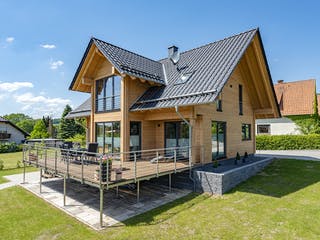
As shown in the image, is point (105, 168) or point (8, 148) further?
point (8, 148)

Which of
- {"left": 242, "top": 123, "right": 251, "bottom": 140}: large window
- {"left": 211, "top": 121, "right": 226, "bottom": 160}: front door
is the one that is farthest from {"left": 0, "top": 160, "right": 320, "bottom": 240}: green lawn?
{"left": 242, "top": 123, "right": 251, "bottom": 140}: large window

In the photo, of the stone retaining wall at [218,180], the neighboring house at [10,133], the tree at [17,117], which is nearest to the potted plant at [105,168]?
the stone retaining wall at [218,180]

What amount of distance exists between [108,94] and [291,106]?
2424 centimetres

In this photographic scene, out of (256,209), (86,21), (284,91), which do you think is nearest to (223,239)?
(256,209)

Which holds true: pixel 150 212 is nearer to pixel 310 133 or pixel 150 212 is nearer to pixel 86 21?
pixel 86 21

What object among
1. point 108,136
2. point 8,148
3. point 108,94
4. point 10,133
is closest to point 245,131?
point 108,136

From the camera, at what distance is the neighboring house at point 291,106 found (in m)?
26.1

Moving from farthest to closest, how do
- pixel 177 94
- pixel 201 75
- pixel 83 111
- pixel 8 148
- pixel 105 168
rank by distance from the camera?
1. pixel 8 148
2. pixel 83 111
3. pixel 201 75
4. pixel 177 94
5. pixel 105 168

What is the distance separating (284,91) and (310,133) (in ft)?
23.0

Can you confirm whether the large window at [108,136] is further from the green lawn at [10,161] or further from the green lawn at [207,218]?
the green lawn at [10,161]

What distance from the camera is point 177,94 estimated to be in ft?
35.3

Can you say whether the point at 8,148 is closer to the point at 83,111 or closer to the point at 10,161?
the point at 10,161

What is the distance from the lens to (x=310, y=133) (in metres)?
24.8

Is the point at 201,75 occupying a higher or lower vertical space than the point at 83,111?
higher
